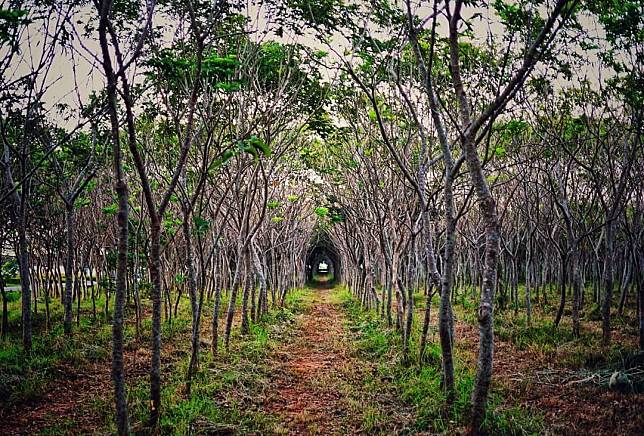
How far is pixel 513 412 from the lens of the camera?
611 centimetres

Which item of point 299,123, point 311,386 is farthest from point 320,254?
point 311,386

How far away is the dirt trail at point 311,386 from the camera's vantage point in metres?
6.45

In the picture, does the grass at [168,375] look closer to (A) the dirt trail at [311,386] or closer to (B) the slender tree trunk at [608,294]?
(A) the dirt trail at [311,386]

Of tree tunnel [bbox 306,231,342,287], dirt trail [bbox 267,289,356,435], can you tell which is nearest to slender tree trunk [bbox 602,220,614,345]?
dirt trail [bbox 267,289,356,435]

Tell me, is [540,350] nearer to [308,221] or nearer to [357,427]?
[357,427]

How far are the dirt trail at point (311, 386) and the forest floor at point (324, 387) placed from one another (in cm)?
3

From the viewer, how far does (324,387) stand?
26.7ft

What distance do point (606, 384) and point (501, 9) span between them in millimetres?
5679

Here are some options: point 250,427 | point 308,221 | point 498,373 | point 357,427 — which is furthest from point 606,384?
point 308,221

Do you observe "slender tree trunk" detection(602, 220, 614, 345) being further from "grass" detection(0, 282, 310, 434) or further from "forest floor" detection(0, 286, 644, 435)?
"grass" detection(0, 282, 310, 434)

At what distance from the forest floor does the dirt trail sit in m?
Answer: 0.03

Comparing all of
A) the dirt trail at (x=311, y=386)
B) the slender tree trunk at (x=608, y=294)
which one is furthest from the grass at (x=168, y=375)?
the slender tree trunk at (x=608, y=294)

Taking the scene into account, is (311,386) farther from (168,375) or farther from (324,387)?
(168,375)

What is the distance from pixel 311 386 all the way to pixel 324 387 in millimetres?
268
